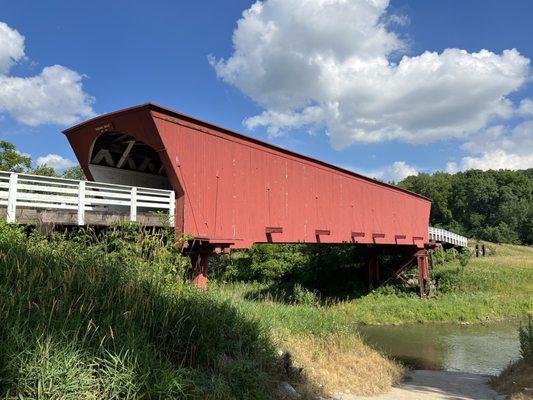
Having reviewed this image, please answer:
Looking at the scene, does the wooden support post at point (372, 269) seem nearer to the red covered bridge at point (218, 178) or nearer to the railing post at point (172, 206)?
the red covered bridge at point (218, 178)

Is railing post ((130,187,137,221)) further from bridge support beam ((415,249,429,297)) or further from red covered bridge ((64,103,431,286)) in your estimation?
bridge support beam ((415,249,429,297))

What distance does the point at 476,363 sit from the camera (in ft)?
46.7

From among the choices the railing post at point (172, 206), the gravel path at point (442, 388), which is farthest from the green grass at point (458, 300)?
the railing post at point (172, 206)

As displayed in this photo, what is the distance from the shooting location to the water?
559 inches

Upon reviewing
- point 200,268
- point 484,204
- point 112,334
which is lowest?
point 112,334

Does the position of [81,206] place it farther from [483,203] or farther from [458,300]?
[483,203]

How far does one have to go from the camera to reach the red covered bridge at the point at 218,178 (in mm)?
11320

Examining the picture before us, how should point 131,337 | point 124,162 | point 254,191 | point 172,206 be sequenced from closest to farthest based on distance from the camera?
point 131,337 < point 172,206 < point 254,191 < point 124,162

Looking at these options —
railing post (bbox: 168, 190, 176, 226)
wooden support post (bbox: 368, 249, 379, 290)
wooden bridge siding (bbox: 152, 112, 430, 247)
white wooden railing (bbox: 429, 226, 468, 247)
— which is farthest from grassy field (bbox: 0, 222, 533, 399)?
white wooden railing (bbox: 429, 226, 468, 247)

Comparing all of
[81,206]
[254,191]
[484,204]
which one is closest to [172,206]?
[81,206]

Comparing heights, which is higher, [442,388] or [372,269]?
[372,269]

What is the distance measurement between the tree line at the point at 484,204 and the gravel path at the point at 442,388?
61.0 metres

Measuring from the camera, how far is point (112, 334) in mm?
4332

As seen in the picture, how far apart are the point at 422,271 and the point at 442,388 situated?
18606 mm
